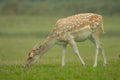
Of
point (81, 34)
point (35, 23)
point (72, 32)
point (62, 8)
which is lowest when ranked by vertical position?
point (81, 34)

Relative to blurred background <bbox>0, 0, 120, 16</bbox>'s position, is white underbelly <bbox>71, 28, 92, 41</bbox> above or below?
below

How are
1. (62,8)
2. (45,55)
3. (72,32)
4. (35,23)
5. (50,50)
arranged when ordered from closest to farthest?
(72,32)
(45,55)
(50,50)
(35,23)
(62,8)

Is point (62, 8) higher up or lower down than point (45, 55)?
higher up

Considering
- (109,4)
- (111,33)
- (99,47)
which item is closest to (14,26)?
(111,33)

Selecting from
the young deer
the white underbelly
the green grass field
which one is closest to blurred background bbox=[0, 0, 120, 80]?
the green grass field

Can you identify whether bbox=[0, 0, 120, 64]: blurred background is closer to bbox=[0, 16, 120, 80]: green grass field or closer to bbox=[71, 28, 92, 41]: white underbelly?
bbox=[0, 16, 120, 80]: green grass field

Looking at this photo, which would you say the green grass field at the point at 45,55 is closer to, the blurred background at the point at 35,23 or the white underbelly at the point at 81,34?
the blurred background at the point at 35,23

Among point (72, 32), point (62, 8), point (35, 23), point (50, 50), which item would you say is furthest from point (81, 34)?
point (62, 8)

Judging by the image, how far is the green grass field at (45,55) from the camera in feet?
46.1

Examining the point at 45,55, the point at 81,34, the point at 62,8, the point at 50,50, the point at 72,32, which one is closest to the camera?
the point at 72,32

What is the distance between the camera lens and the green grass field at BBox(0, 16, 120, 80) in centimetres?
1405

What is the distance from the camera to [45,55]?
3075cm

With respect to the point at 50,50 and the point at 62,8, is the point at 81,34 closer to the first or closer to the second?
the point at 50,50

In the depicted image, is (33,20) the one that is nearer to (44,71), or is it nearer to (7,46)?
(7,46)
